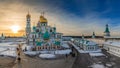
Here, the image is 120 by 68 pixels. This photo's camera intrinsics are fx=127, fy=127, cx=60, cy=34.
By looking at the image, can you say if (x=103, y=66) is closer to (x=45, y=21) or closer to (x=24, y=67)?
(x=24, y=67)

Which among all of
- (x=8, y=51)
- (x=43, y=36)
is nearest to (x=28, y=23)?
(x=43, y=36)

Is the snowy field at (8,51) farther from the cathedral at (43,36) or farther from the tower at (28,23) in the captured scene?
the tower at (28,23)

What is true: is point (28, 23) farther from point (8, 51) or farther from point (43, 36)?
point (8, 51)

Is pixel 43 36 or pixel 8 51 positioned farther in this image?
pixel 43 36

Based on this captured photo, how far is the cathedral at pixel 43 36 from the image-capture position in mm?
30609

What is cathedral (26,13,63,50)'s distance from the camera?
30.6 meters

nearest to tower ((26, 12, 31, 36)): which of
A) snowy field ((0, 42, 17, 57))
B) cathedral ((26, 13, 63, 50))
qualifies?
cathedral ((26, 13, 63, 50))

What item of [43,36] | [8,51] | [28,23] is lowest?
[8,51]

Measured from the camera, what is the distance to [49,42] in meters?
31.0

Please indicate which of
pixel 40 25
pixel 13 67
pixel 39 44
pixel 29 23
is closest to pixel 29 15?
pixel 29 23

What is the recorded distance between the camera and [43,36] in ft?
105

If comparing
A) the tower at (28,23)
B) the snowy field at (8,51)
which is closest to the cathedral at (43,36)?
the tower at (28,23)

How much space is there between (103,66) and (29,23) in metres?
36.7

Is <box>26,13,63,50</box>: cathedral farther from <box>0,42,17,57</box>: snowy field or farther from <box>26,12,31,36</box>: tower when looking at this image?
<box>0,42,17,57</box>: snowy field
